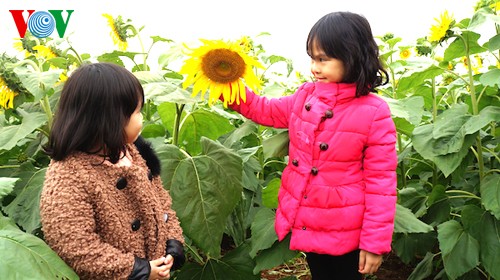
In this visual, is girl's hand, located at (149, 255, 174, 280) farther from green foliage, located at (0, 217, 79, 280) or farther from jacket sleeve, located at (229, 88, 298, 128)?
jacket sleeve, located at (229, 88, 298, 128)

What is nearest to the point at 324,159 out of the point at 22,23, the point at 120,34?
the point at 120,34

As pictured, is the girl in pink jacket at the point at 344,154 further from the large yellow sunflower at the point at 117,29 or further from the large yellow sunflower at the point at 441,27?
the large yellow sunflower at the point at 117,29

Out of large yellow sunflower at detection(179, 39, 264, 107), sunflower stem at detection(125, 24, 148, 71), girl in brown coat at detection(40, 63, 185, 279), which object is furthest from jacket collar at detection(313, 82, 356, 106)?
sunflower stem at detection(125, 24, 148, 71)

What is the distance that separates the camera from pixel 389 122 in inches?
77.7

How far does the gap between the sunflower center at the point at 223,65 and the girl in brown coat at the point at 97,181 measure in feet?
1.17

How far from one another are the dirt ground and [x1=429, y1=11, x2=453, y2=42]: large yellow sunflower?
121 cm

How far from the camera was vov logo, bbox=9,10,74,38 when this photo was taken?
106 inches

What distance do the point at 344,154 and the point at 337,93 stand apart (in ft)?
0.62

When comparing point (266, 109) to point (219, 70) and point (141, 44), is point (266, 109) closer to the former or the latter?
point (219, 70)

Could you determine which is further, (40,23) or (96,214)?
(40,23)

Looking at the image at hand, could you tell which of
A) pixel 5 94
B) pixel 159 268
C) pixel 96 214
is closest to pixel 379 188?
pixel 159 268

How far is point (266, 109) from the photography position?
2150mm

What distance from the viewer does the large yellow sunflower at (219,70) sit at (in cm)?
190

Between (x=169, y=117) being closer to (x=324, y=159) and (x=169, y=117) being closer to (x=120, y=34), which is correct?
(x=120, y=34)
